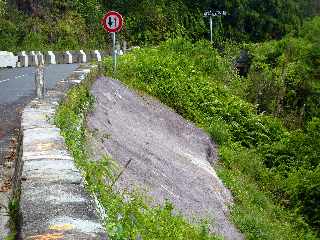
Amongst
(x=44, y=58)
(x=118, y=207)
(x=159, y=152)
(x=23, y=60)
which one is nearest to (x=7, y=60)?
(x=23, y=60)

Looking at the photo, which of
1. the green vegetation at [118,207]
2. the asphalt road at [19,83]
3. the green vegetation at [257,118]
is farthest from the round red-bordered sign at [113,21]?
the green vegetation at [118,207]

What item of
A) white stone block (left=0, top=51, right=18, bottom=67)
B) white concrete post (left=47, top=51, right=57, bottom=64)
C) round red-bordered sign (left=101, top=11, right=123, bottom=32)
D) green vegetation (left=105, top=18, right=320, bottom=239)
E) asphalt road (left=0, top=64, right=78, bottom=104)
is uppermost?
round red-bordered sign (left=101, top=11, right=123, bottom=32)

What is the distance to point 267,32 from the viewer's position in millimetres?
42250

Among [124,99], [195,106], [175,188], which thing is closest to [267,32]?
[195,106]

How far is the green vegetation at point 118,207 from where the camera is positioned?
563cm

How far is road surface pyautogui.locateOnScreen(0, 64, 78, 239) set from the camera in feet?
22.9

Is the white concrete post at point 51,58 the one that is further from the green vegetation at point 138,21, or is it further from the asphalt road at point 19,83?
the asphalt road at point 19,83

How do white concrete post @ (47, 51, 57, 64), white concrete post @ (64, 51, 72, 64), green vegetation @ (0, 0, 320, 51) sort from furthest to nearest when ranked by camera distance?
green vegetation @ (0, 0, 320, 51)
white concrete post @ (64, 51, 72, 64)
white concrete post @ (47, 51, 57, 64)

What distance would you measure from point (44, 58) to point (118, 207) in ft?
75.3

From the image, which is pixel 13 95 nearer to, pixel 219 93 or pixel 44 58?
pixel 219 93

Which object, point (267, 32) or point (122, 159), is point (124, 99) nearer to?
point (122, 159)

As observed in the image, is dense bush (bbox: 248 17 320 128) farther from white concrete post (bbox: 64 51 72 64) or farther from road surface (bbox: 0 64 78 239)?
road surface (bbox: 0 64 78 239)

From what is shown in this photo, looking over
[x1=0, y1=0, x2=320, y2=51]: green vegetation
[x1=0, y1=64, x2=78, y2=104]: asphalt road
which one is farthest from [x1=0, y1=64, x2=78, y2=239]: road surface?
[x1=0, y1=0, x2=320, y2=51]: green vegetation

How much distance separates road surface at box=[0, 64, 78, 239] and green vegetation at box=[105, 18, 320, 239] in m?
2.93
